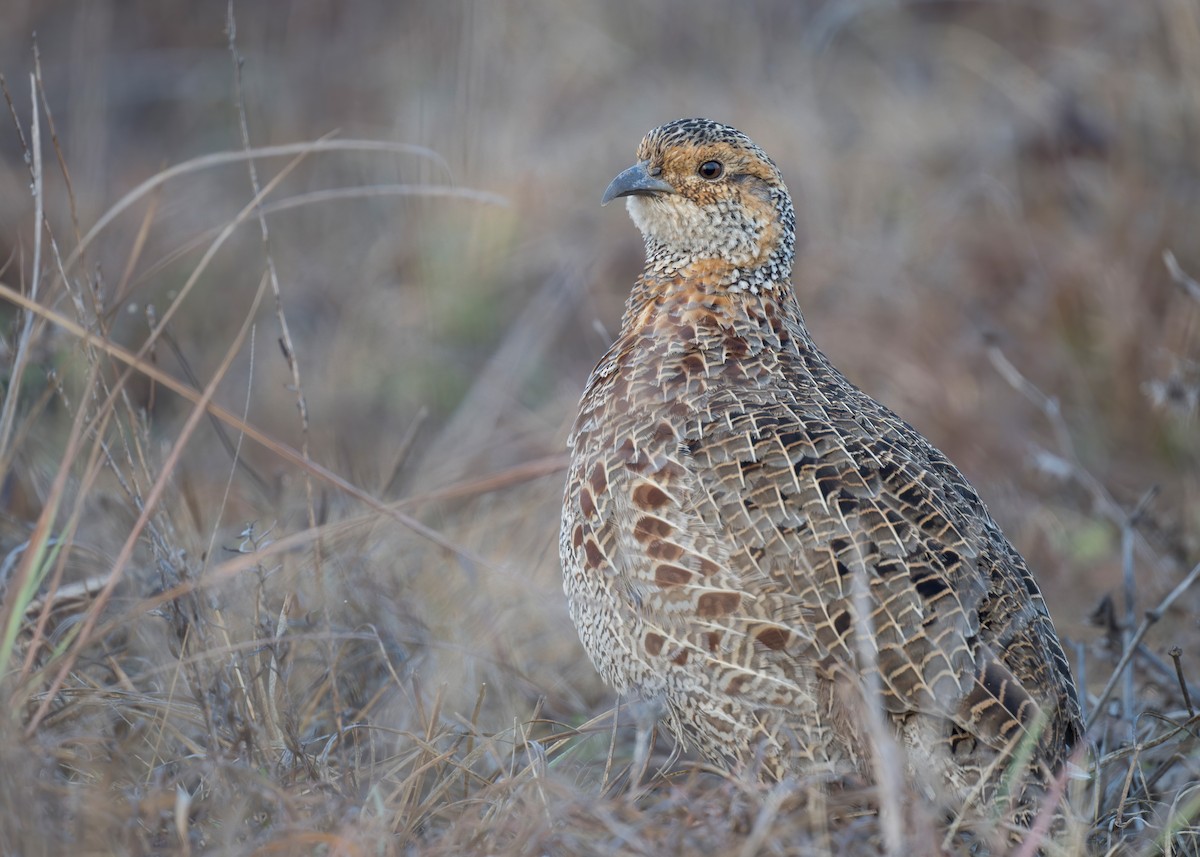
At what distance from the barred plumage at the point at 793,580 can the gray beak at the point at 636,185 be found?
1.55 feet

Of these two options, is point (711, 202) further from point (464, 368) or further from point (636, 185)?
point (464, 368)

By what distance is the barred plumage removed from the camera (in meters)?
3.00

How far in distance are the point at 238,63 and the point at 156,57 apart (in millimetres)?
7445

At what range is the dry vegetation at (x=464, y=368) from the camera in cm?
298

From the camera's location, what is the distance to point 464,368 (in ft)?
23.3

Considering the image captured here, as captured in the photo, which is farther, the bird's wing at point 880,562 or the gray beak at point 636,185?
the gray beak at point 636,185

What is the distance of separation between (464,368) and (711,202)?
3415mm

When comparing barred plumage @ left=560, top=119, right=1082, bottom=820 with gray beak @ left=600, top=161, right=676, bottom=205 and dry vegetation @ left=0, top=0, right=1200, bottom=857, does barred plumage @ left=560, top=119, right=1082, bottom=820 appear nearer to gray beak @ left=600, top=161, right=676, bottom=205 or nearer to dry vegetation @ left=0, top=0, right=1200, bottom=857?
dry vegetation @ left=0, top=0, right=1200, bottom=857

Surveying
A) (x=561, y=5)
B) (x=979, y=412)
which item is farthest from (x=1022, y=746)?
(x=561, y=5)

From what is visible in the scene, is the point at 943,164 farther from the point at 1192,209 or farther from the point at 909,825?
the point at 909,825

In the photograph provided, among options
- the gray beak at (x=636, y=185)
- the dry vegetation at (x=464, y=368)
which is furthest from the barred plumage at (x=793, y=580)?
the gray beak at (x=636, y=185)

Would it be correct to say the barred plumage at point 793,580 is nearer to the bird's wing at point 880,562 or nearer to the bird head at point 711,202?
the bird's wing at point 880,562

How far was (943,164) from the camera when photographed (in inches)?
303

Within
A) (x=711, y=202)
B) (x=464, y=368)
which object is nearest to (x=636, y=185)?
(x=711, y=202)
